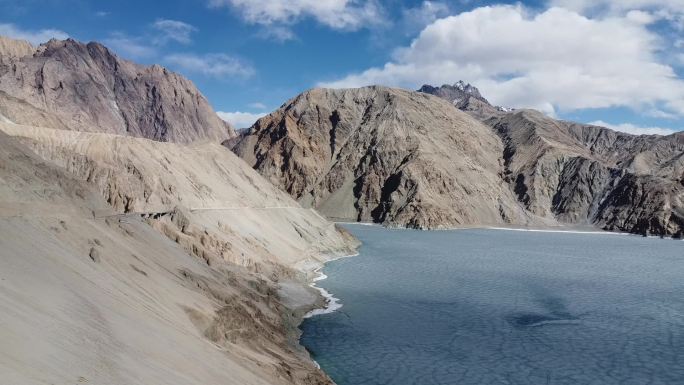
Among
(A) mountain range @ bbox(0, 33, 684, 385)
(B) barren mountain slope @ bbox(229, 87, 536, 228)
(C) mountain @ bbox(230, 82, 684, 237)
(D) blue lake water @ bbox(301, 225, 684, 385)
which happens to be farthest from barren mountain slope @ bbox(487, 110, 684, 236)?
(D) blue lake water @ bbox(301, 225, 684, 385)

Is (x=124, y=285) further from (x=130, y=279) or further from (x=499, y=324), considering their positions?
(x=499, y=324)

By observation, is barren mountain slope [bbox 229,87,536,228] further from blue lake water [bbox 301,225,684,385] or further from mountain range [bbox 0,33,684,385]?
blue lake water [bbox 301,225,684,385]

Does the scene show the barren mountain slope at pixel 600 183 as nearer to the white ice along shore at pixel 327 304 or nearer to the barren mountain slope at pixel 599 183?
the barren mountain slope at pixel 599 183

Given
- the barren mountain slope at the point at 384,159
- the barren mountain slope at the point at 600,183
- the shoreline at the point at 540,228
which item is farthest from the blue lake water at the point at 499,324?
the barren mountain slope at the point at 600,183

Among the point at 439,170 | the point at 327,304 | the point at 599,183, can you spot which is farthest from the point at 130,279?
the point at 599,183

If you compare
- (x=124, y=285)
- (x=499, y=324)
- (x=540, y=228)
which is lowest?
(x=499, y=324)

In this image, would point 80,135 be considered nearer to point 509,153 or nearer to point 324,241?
point 324,241

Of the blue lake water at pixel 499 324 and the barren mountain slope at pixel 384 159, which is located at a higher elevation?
the barren mountain slope at pixel 384 159
